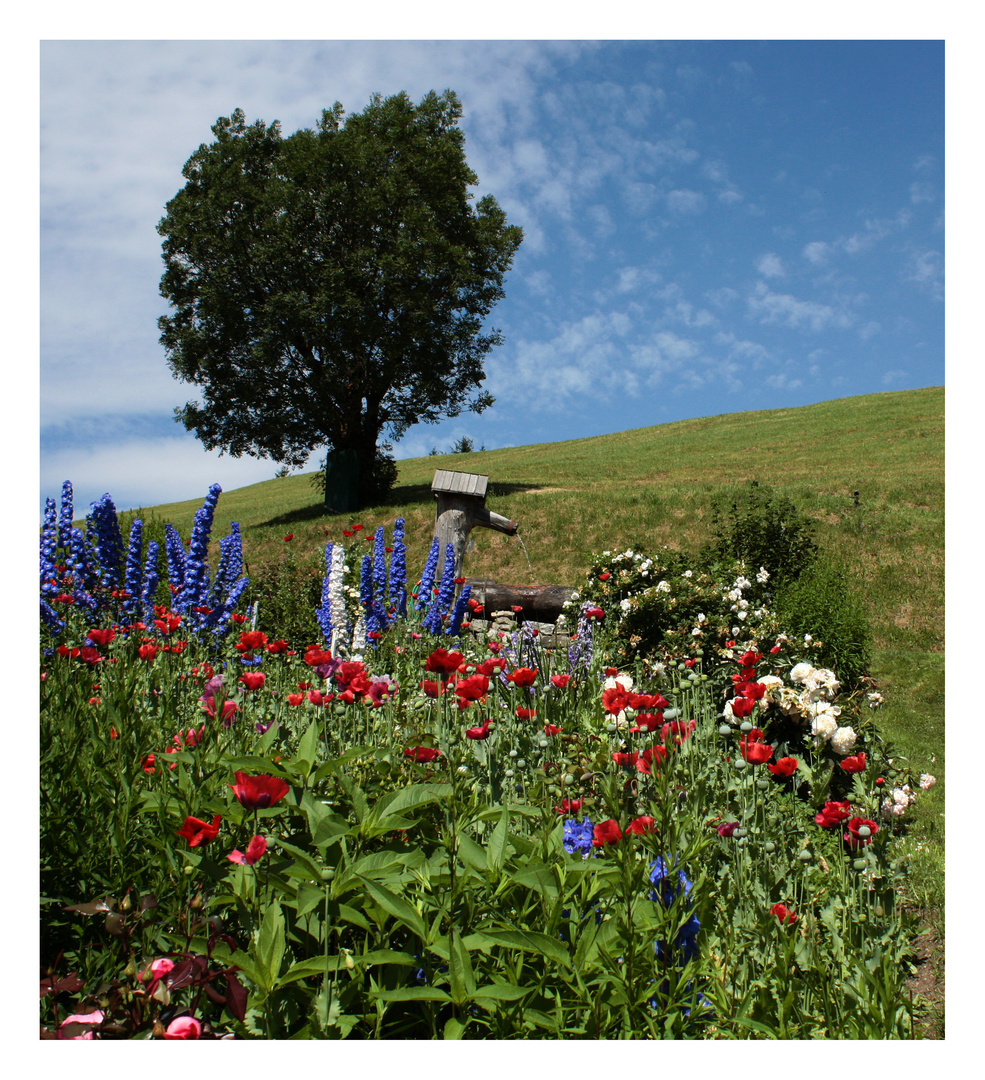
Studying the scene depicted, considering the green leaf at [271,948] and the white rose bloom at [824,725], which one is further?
the white rose bloom at [824,725]

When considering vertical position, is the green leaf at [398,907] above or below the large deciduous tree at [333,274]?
below

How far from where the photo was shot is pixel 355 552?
8.86m

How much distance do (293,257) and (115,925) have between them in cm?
1865

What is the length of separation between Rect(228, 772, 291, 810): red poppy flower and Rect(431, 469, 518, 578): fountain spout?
6301 millimetres

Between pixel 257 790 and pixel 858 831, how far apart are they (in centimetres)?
187

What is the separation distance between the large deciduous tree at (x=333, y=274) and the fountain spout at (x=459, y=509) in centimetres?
1141

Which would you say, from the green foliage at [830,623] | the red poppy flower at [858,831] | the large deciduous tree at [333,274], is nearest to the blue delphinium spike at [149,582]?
the red poppy flower at [858,831]

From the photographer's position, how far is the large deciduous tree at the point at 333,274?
59.3 feet

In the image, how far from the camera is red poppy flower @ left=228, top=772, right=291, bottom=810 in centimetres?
147

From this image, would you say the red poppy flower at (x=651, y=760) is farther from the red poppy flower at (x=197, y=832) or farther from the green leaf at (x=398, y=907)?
the red poppy flower at (x=197, y=832)

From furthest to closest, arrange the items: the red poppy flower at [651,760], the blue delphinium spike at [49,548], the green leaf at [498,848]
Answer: the blue delphinium spike at [49,548]
the red poppy flower at [651,760]
the green leaf at [498,848]

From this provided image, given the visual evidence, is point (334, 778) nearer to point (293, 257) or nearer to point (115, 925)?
point (115, 925)

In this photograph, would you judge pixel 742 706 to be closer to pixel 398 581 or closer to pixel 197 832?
pixel 197 832

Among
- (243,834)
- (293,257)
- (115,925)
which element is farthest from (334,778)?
(293,257)
